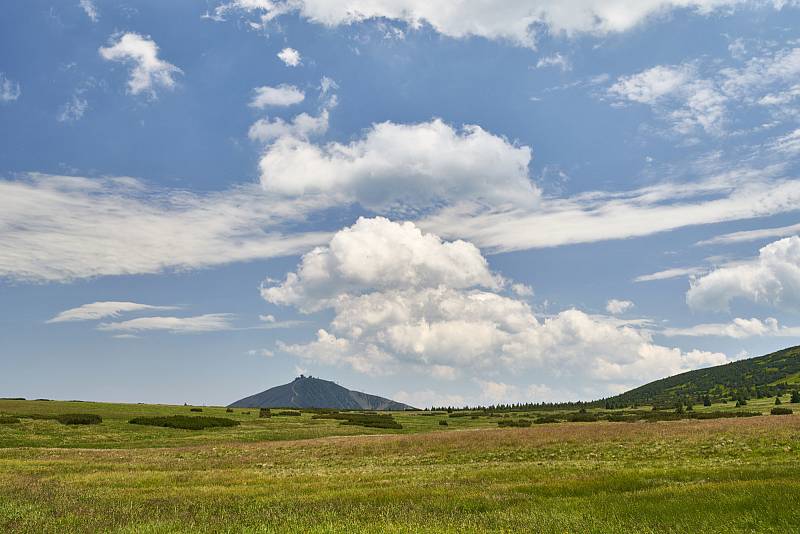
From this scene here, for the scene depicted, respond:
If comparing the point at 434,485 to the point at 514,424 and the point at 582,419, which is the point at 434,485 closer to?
the point at 514,424

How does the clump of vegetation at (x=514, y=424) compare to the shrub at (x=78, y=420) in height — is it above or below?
below

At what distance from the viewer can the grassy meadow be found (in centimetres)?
1263

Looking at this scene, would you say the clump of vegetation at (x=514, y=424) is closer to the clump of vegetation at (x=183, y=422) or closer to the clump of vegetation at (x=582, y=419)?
the clump of vegetation at (x=582, y=419)

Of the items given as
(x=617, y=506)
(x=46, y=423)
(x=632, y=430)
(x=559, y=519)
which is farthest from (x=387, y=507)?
(x=46, y=423)

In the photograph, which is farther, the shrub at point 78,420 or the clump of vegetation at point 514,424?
the clump of vegetation at point 514,424

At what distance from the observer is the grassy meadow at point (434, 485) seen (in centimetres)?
1263

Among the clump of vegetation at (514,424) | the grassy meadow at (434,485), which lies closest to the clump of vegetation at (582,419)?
the clump of vegetation at (514,424)

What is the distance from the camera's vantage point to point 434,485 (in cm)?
1994

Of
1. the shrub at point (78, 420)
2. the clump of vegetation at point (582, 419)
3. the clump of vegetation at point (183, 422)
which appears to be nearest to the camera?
the shrub at point (78, 420)

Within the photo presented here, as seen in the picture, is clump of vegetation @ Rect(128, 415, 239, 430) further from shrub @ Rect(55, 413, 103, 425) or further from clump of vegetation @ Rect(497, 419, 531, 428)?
clump of vegetation @ Rect(497, 419, 531, 428)

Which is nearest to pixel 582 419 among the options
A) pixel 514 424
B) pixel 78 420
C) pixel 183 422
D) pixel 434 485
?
pixel 514 424

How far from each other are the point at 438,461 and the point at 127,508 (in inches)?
798

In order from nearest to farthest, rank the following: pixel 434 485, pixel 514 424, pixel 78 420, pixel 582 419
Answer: pixel 434 485, pixel 78 420, pixel 514 424, pixel 582 419

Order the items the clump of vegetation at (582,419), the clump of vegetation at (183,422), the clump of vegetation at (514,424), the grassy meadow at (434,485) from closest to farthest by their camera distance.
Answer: the grassy meadow at (434,485) → the clump of vegetation at (183,422) → the clump of vegetation at (514,424) → the clump of vegetation at (582,419)
